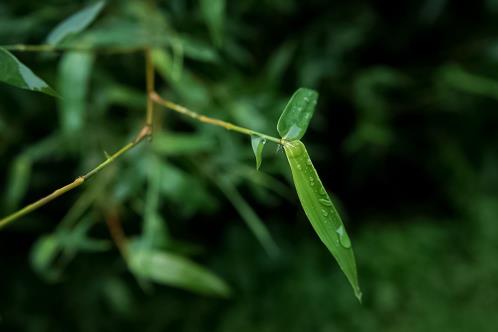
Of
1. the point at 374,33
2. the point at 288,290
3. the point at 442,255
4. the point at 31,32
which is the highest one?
the point at 31,32

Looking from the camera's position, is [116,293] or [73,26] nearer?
[73,26]

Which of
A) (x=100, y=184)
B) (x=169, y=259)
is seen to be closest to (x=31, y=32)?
(x=100, y=184)

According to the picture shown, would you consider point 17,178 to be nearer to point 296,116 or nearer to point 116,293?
point 116,293

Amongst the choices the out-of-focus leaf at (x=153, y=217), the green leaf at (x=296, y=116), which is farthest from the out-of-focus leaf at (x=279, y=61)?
the green leaf at (x=296, y=116)

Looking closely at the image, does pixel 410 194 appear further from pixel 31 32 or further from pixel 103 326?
pixel 31 32

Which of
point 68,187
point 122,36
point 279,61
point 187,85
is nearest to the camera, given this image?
point 68,187

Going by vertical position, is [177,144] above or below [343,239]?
below

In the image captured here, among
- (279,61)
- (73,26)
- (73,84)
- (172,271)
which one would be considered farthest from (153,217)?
(279,61)
